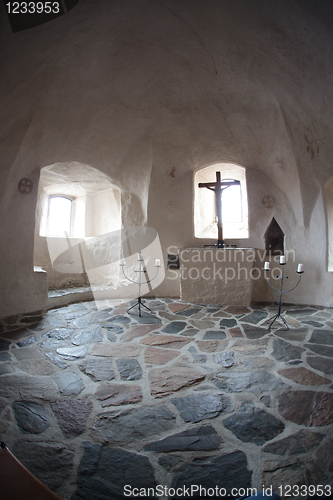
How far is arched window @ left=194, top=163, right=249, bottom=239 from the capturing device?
7.61 metres

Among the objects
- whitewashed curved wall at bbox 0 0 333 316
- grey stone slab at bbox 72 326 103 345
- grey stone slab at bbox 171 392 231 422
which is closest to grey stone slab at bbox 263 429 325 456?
grey stone slab at bbox 171 392 231 422

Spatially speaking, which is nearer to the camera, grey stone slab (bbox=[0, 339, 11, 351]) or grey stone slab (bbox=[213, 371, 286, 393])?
grey stone slab (bbox=[213, 371, 286, 393])

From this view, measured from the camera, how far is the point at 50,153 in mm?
5723

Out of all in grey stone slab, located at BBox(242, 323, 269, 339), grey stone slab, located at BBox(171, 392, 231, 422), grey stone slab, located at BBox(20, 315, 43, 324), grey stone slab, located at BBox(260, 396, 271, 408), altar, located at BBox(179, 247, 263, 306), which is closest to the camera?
grey stone slab, located at BBox(171, 392, 231, 422)

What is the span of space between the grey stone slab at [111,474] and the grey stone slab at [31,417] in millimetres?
507

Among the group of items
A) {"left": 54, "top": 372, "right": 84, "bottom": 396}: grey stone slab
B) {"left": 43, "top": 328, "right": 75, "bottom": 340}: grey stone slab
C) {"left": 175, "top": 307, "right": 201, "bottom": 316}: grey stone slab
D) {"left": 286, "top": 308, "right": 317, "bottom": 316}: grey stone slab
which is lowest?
{"left": 286, "top": 308, "right": 317, "bottom": 316}: grey stone slab

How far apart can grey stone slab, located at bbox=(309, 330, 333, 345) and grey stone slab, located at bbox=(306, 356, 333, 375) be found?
601 millimetres

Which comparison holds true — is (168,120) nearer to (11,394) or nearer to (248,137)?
(248,137)

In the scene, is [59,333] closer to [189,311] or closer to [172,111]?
[189,311]

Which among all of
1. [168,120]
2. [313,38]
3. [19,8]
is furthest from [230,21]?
[19,8]

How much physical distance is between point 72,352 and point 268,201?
5998mm

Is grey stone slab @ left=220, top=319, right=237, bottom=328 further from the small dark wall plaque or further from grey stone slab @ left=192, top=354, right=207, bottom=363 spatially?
the small dark wall plaque

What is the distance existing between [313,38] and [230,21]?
1311 mm

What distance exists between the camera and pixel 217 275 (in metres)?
6.13
